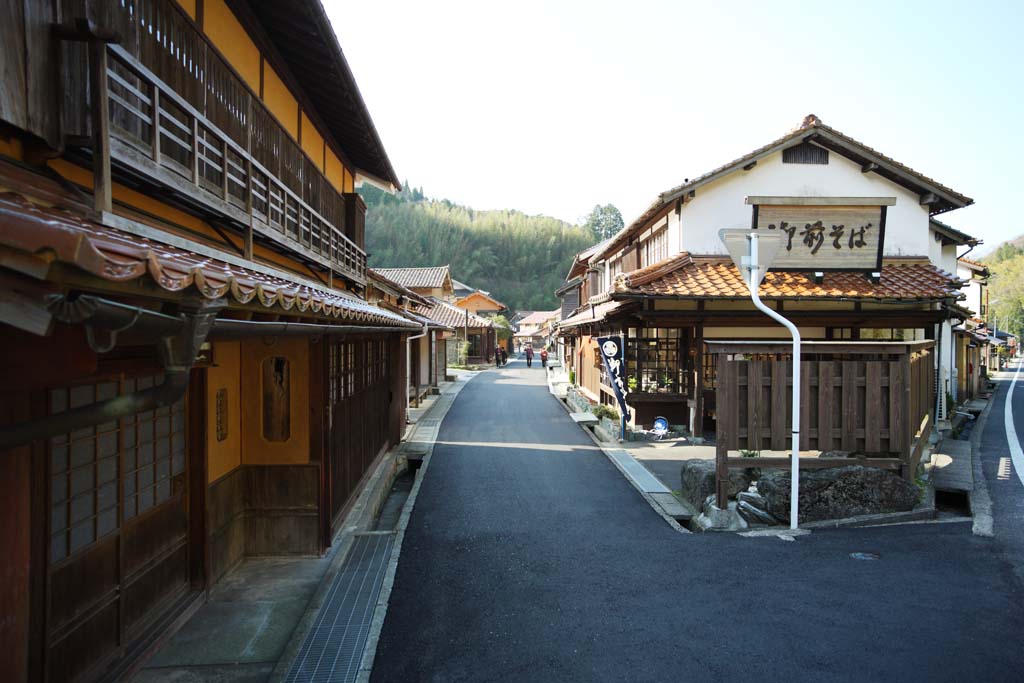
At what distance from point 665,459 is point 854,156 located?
842 centimetres

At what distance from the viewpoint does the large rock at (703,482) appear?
28.5 ft

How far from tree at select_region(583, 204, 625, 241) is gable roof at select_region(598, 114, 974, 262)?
108073 mm

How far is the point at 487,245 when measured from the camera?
104 meters

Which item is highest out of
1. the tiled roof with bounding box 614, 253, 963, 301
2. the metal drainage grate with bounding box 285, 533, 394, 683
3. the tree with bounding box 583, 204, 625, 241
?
the tree with bounding box 583, 204, 625, 241

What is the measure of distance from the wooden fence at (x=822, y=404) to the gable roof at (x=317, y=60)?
20.4 ft

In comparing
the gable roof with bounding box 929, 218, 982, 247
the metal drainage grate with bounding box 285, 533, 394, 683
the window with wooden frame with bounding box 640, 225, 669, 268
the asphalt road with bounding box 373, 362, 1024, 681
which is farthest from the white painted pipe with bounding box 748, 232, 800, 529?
the gable roof with bounding box 929, 218, 982, 247

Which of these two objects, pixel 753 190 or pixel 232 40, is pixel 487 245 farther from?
pixel 232 40

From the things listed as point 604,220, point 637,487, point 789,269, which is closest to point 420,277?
point 789,269

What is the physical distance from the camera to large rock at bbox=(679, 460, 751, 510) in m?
8.70

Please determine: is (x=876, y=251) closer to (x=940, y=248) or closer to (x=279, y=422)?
(x=940, y=248)

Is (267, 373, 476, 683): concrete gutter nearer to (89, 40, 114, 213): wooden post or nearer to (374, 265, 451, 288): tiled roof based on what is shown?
(89, 40, 114, 213): wooden post

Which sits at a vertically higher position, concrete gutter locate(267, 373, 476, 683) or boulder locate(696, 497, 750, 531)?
boulder locate(696, 497, 750, 531)

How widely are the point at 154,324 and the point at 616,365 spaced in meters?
13.6

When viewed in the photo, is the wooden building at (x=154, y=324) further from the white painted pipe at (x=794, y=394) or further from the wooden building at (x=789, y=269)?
the wooden building at (x=789, y=269)
